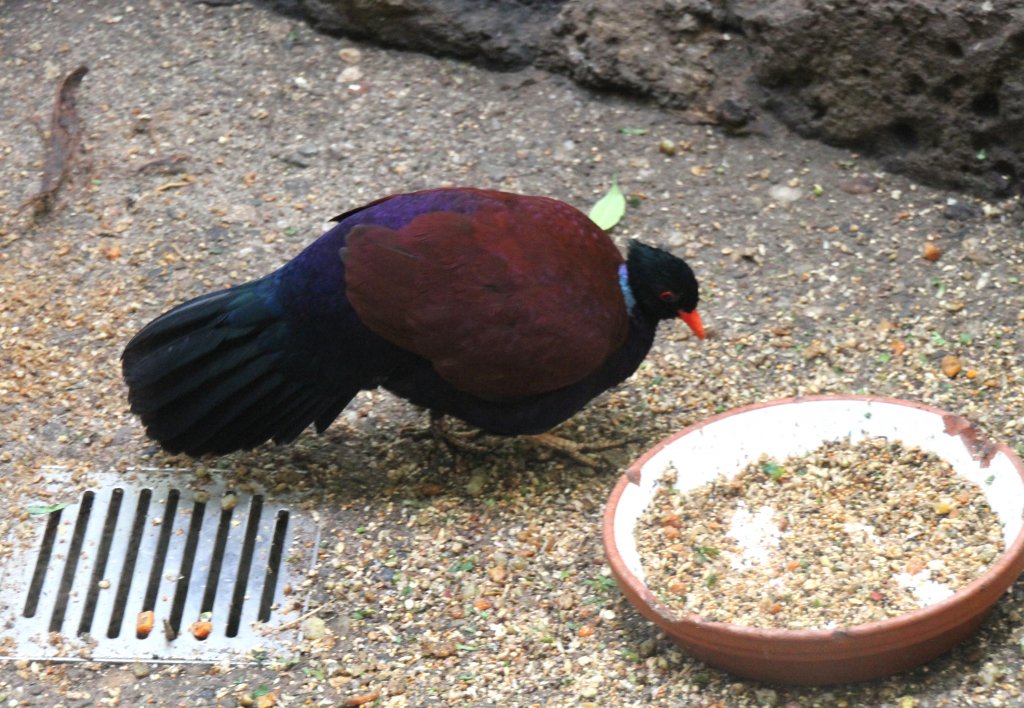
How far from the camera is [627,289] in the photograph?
367 centimetres

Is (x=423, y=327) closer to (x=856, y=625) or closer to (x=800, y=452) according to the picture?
(x=800, y=452)

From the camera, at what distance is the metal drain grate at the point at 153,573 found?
132 inches

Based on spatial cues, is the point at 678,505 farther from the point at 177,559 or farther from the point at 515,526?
the point at 177,559

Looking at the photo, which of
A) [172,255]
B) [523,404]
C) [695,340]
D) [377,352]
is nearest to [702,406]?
[695,340]

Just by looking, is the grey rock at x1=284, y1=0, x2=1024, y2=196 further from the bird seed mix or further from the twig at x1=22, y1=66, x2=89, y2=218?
the bird seed mix

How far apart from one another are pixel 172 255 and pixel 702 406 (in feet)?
6.41

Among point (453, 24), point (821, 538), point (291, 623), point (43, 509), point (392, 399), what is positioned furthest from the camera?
point (453, 24)

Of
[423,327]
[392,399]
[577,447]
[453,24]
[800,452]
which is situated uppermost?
[423,327]

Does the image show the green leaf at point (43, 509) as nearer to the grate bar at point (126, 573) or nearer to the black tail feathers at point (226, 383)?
the grate bar at point (126, 573)

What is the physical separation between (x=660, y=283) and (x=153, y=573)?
1.65 meters

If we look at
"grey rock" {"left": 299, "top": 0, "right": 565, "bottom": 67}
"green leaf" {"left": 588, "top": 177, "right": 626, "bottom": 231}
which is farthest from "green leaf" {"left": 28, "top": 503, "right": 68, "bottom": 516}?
"grey rock" {"left": 299, "top": 0, "right": 565, "bottom": 67}

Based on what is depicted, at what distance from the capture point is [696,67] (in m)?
4.85

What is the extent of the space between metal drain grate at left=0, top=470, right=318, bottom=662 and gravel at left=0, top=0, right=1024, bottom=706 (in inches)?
3.1

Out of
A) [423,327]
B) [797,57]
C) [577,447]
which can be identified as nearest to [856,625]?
[577,447]
